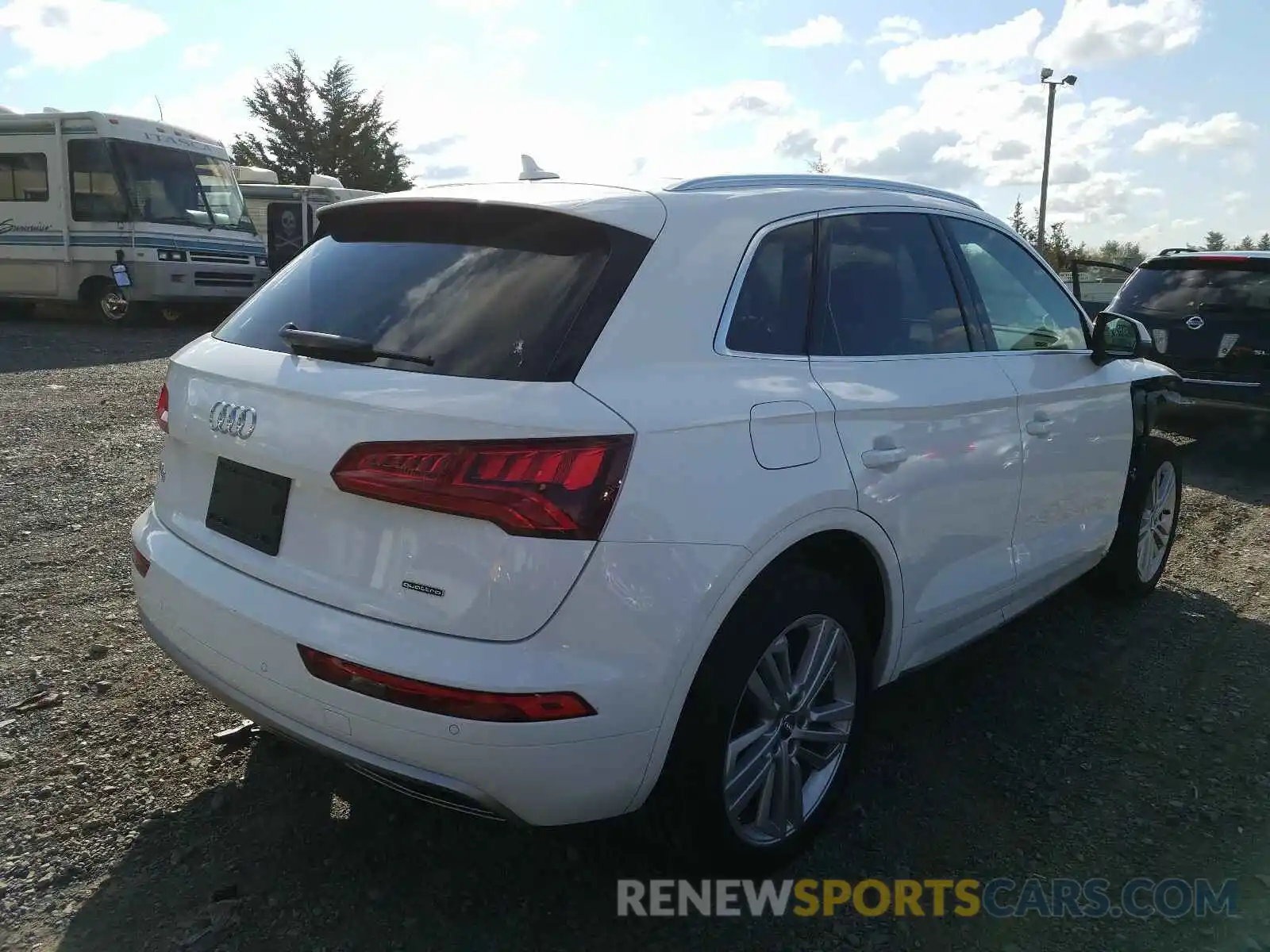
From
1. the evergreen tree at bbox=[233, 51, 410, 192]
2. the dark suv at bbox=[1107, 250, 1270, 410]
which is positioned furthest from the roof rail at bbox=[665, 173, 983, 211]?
the evergreen tree at bbox=[233, 51, 410, 192]

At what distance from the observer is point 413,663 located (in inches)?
82.7

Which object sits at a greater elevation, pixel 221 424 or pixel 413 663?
pixel 221 424

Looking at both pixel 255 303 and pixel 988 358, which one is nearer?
pixel 255 303

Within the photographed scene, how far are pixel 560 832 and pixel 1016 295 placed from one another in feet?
8.33

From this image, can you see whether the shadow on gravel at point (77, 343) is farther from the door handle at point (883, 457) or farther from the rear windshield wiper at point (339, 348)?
the door handle at point (883, 457)

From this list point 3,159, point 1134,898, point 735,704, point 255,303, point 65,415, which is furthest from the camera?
point 3,159

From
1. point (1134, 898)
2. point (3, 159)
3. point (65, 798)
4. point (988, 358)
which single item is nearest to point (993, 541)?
point (988, 358)

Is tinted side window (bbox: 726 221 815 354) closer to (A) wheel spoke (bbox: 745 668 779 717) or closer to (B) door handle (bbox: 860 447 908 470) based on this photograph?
(B) door handle (bbox: 860 447 908 470)

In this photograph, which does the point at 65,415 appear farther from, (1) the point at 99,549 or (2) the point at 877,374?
(2) the point at 877,374

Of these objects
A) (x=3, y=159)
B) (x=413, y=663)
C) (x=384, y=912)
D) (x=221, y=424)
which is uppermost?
(x=3, y=159)

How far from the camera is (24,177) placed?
47.3 feet

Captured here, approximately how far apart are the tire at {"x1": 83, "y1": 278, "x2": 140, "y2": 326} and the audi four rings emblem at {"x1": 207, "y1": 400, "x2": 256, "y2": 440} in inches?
534

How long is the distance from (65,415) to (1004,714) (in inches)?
292

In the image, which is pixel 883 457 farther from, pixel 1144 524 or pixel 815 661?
pixel 1144 524
